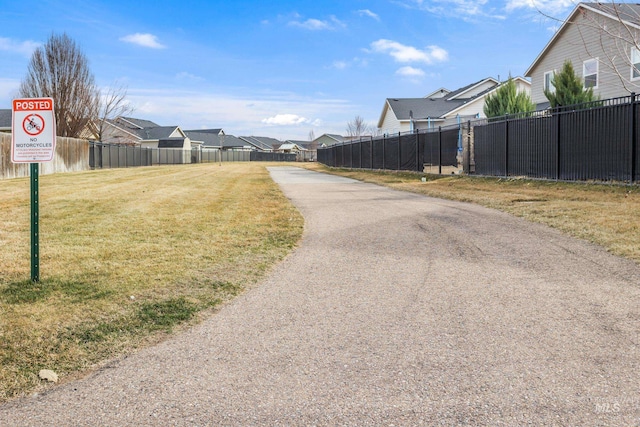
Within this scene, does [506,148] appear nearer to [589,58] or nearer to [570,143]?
[570,143]

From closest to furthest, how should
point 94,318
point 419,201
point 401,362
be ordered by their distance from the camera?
1. point 401,362
2. point 94,318
3. point 419,201

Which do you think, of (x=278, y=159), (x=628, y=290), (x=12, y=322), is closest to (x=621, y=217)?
(x=628, y=290)

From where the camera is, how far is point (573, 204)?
1052 cm

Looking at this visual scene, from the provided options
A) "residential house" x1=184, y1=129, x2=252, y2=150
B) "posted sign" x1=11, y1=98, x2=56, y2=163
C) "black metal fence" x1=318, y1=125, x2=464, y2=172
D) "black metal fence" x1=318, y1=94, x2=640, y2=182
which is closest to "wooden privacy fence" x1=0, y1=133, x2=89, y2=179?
"black metal fence" x1=318, y1=125, x2=464, y2=172

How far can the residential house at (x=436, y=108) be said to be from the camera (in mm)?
44188

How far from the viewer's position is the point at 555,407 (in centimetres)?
282

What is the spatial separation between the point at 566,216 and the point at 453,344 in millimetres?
6490

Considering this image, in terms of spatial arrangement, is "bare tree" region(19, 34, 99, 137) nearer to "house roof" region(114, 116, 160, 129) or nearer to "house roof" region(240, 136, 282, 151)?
"house roof" region(114, 116, 160, 129)

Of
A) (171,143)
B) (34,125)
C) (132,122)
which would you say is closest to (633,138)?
(34,125)

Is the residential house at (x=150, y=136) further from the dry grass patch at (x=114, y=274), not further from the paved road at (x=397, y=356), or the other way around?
the paved road at (x=397, y=356)

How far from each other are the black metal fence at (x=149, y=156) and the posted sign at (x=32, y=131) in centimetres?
3549

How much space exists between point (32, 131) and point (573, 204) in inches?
384

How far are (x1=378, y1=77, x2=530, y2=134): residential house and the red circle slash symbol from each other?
40.5m

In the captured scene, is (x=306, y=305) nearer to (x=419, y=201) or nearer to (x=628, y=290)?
(x=628, y=290)
